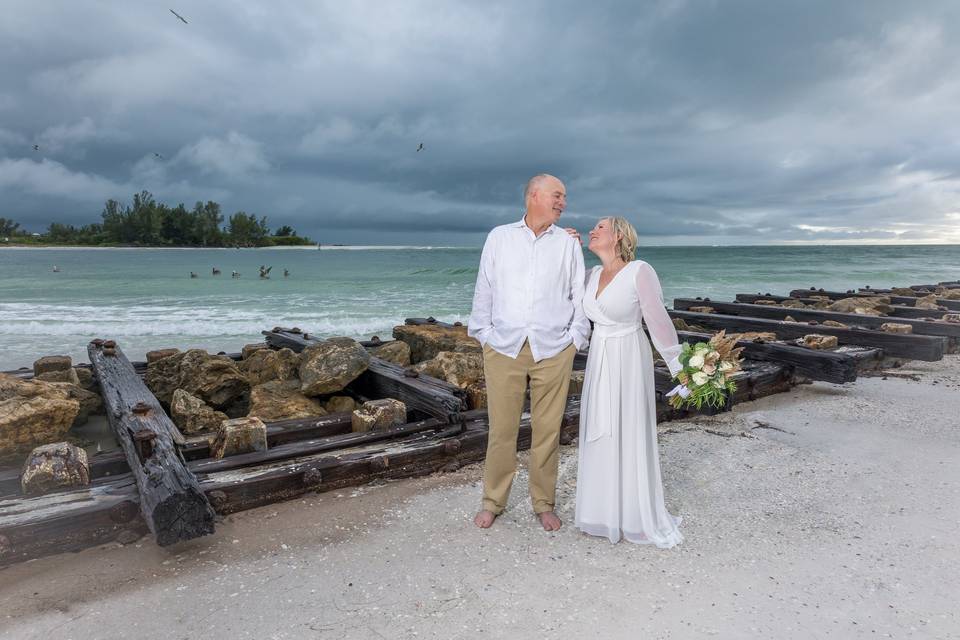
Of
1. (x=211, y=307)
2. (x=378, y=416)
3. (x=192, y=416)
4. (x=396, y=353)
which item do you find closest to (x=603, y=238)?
(x=378, y=416)

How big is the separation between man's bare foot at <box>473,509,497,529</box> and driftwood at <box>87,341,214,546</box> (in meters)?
1.65

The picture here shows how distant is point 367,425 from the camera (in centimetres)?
524

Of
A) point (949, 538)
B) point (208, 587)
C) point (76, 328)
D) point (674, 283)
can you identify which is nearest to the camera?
point (208, 587)

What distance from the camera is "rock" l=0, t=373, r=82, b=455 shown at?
5.25 m

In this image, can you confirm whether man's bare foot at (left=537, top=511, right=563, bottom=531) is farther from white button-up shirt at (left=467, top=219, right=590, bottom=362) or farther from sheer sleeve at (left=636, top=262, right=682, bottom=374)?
sheer sleeve at (left=636, top=262, right=682, bottom=374)

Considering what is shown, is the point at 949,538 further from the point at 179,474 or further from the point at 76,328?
the point at 76,328

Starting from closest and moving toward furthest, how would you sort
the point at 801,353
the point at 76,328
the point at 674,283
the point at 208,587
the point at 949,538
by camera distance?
the point at 208,587 → the point at 949,538 → the point at 801,353 → the point at 76,328 → the point at 674,283

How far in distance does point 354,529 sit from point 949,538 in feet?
12.4

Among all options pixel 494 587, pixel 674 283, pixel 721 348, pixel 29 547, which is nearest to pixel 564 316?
pixel 721 348

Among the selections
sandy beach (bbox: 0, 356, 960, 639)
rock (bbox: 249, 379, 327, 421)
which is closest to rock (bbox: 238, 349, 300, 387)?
rock (bbox: 249, 379, 327, 421)

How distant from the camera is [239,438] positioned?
4.74 metres

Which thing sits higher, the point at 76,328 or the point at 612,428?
the point at 612,428

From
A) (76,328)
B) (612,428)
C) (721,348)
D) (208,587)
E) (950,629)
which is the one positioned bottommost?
(76,328)

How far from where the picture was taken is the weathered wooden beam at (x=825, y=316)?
1020 cm
